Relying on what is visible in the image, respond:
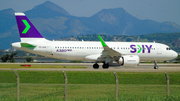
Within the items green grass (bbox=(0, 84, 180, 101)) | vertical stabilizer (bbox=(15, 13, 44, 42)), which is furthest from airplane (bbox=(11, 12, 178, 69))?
green grass (bbox=(0, 84, 180, 101))

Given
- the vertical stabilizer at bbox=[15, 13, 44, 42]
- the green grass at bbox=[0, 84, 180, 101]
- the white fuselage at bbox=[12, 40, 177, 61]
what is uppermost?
the vertical stabilizer at bbox=[15, 13, 44, 42]

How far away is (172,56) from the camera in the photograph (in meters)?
34.0

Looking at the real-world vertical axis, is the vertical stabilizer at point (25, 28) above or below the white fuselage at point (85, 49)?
above

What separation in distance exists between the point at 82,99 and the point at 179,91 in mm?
5873

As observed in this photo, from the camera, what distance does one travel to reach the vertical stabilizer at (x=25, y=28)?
30.0 m

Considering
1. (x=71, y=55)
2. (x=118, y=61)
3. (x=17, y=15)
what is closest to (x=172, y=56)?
(x=118, y=61)

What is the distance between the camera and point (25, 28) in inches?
1190

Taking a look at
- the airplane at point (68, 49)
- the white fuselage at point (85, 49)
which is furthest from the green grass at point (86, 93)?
the white fuselage at point (85, 49)

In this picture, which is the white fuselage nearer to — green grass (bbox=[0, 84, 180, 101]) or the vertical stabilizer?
the vertical stabilizer

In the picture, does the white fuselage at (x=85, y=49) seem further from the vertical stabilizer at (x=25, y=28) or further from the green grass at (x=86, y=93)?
the green grass at (x=86, y=93)

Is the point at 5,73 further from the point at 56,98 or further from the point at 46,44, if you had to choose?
the point at 56,98

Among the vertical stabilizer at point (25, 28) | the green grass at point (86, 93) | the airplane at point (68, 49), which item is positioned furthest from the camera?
the vertical stabilizer at point (25, 28)

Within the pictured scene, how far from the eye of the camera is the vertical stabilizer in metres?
30.0

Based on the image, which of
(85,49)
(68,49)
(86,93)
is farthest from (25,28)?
(86,93)
